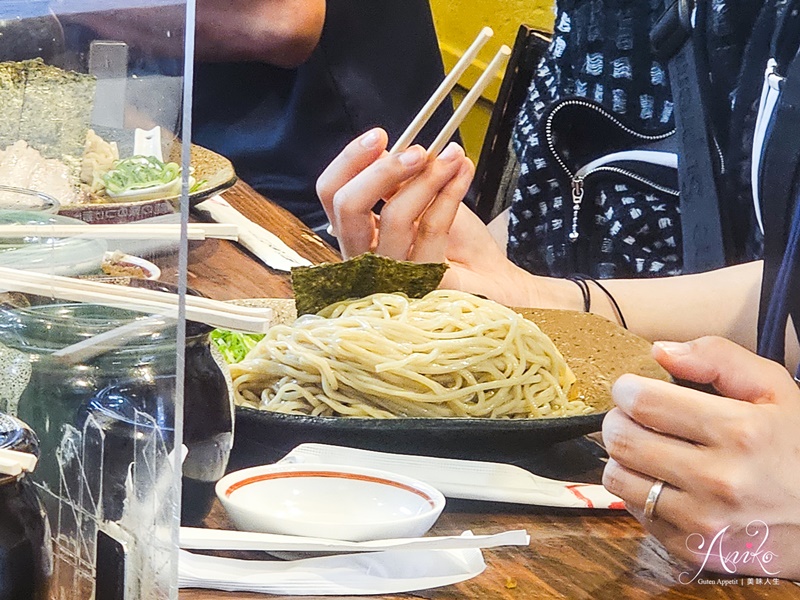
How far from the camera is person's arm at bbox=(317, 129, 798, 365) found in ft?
3.81

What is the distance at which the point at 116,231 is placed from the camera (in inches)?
18.5

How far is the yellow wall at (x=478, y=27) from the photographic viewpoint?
262 cm

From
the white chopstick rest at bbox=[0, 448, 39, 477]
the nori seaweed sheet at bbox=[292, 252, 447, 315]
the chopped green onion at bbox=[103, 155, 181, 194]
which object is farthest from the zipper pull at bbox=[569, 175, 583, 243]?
the white chopstick rest at bbox=[0, 448, 39, 477]

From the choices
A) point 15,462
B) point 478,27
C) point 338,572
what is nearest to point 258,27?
point 478,27

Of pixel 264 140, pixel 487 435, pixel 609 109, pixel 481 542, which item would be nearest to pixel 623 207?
pixel 609 109

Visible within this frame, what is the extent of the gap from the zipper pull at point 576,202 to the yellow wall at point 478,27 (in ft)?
3.06

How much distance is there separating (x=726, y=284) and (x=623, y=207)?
0.29 metres

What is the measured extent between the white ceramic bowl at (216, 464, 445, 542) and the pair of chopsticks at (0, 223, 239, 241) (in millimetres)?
175

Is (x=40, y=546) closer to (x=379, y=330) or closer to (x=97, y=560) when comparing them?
(x=97, y=560)

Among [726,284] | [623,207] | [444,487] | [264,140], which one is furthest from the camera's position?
[264,140]

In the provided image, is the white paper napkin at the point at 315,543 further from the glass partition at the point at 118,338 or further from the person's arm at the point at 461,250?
the person's arm at the point at 461,250

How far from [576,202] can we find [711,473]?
1122 millimetres

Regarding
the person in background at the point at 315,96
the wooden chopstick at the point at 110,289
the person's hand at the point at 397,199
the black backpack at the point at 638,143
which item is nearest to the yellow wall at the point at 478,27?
the person in background at the point at 315,96

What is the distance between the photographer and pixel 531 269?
1.88 meters
